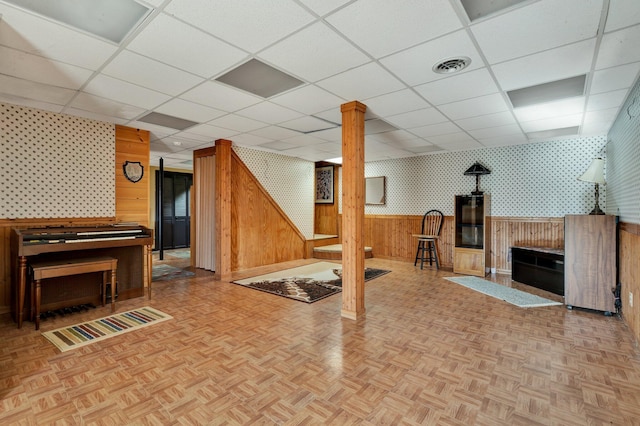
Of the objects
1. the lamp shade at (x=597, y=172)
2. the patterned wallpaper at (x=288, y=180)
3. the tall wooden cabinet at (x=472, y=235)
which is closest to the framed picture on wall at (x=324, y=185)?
the patterned wallpaper at (x=288, y=180)

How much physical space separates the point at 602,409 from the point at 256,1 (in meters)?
3.37

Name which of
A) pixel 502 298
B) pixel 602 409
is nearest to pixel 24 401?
pixel 602 409

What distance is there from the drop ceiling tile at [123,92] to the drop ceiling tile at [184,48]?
799 mm

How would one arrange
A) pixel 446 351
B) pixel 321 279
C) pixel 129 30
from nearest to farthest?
1. pixel 129 30
2. pixel 446 351
3. pixel 321 279

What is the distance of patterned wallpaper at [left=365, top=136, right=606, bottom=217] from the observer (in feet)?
17.9

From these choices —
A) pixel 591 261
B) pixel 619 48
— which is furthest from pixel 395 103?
pixel 591 261

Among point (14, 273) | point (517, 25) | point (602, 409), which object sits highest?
point (517, 25)

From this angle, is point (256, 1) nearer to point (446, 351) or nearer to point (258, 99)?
point (258, 99)

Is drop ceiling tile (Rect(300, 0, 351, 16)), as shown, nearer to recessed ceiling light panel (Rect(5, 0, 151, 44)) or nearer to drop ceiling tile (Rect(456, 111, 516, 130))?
recessed ceiling light panel (Rect(5, 0, 151, 44))

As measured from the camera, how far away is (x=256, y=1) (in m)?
1.90

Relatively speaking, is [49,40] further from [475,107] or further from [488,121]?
[488,121]

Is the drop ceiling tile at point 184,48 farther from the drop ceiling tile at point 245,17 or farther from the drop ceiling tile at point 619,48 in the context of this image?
the drop ceiling tile at point 619,48

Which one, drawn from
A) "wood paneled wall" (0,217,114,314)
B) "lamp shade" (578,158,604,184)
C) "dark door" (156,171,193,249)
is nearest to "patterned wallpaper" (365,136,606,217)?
"lamp shade" (578,158,604,184)

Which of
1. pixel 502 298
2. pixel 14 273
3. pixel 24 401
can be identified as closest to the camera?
pixel 24 401
